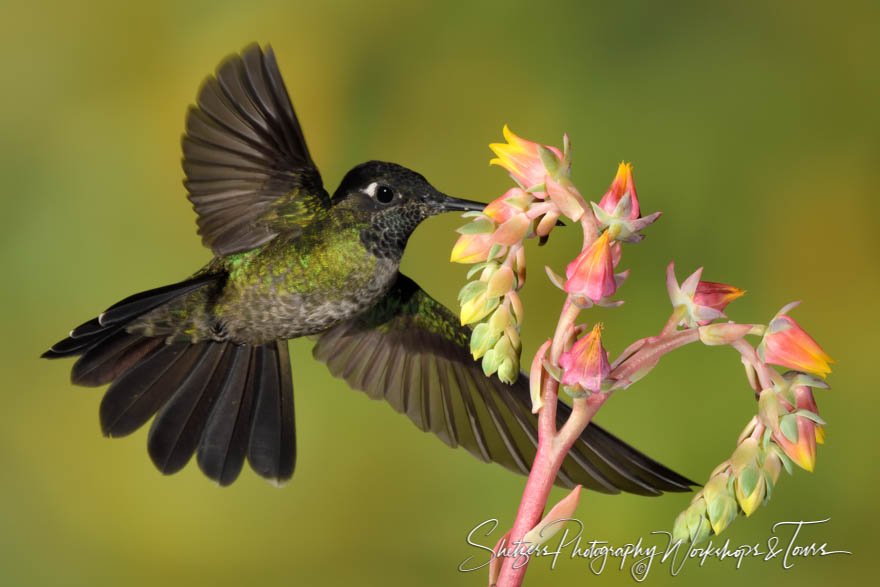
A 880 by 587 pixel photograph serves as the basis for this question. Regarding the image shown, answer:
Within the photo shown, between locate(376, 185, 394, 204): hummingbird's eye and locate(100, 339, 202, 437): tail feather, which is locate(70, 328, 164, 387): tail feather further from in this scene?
locate(376, 185, 394, 204): hummingbird's eye

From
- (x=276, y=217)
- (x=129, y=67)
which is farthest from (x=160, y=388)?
(x=129, y=67)

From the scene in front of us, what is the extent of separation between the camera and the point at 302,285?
1107mm

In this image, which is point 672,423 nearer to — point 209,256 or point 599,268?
point 209,256

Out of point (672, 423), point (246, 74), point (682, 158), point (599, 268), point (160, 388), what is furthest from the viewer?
point (682, 158)

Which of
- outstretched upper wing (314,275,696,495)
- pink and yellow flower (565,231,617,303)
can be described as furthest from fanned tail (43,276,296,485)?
pink and yellow flower (565,231,617,303)

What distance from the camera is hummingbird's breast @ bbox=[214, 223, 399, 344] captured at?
1.06 meters

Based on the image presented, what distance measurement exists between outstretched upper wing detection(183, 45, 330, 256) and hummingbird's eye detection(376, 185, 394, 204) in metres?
0.12

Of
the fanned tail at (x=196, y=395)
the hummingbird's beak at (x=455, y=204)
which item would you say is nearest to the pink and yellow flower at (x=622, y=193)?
the hummingbird's beak at (x=455, y=204)

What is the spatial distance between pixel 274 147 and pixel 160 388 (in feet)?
1.07

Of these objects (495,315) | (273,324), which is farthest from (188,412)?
(495,315)

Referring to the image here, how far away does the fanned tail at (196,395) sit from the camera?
3.67ft

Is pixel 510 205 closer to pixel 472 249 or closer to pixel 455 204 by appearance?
pixel 472 249

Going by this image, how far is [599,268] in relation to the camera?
0.62m

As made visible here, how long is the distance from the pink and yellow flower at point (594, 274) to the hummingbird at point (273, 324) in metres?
0.34
